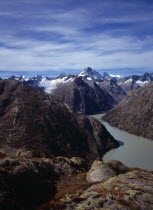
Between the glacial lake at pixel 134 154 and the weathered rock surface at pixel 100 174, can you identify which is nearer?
the weathered rock surface at pixel 100 174

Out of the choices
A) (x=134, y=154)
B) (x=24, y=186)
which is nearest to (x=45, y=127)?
(x=134, y=154)

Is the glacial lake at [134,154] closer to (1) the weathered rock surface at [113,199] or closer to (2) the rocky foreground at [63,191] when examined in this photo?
(2) the rocky foreground at [63,191]

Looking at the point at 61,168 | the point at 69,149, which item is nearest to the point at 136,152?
the point at 69,149

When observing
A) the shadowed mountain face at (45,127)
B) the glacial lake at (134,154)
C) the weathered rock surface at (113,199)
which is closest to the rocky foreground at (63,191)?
the weathered rock surface at (113,199)

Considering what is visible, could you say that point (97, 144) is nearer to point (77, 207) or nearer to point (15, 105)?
point (15, 105)

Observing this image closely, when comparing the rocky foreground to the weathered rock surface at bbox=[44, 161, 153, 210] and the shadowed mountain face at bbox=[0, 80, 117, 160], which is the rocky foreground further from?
the shadowed mountain face at bbox=[0, 80, 117, 160]

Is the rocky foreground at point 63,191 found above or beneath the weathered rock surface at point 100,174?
above
